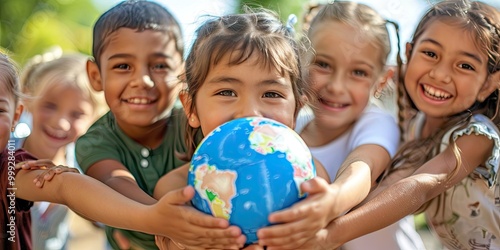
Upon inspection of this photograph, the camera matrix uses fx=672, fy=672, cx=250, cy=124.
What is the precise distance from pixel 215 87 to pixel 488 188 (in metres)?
2.07

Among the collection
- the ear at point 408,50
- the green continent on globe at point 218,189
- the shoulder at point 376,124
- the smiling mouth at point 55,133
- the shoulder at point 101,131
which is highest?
the ear at point 408,50

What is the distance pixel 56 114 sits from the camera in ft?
18.7

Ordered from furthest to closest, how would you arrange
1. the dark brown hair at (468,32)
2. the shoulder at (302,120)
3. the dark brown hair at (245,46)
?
the shoulder at (302,120), the dark brown hair at (468,32), the dark brown hair at (245,46)

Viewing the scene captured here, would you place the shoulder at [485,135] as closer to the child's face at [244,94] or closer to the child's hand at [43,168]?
the child's face at [244,94]

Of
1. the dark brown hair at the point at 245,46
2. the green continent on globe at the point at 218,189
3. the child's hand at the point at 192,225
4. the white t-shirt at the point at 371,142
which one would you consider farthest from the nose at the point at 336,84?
the child's hand at the point at 192,225

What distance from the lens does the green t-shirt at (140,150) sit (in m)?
4.55

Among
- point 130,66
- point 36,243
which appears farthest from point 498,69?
point 36,243

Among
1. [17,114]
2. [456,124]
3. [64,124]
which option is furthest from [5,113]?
[456,124]

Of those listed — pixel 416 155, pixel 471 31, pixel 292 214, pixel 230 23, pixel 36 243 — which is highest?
pixel 230 23

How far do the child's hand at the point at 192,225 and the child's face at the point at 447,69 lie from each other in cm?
199

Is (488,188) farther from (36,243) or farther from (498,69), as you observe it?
(36,243)

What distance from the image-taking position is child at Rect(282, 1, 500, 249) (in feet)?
13.9

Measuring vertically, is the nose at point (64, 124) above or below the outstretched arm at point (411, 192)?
above

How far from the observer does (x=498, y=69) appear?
4449 mm
